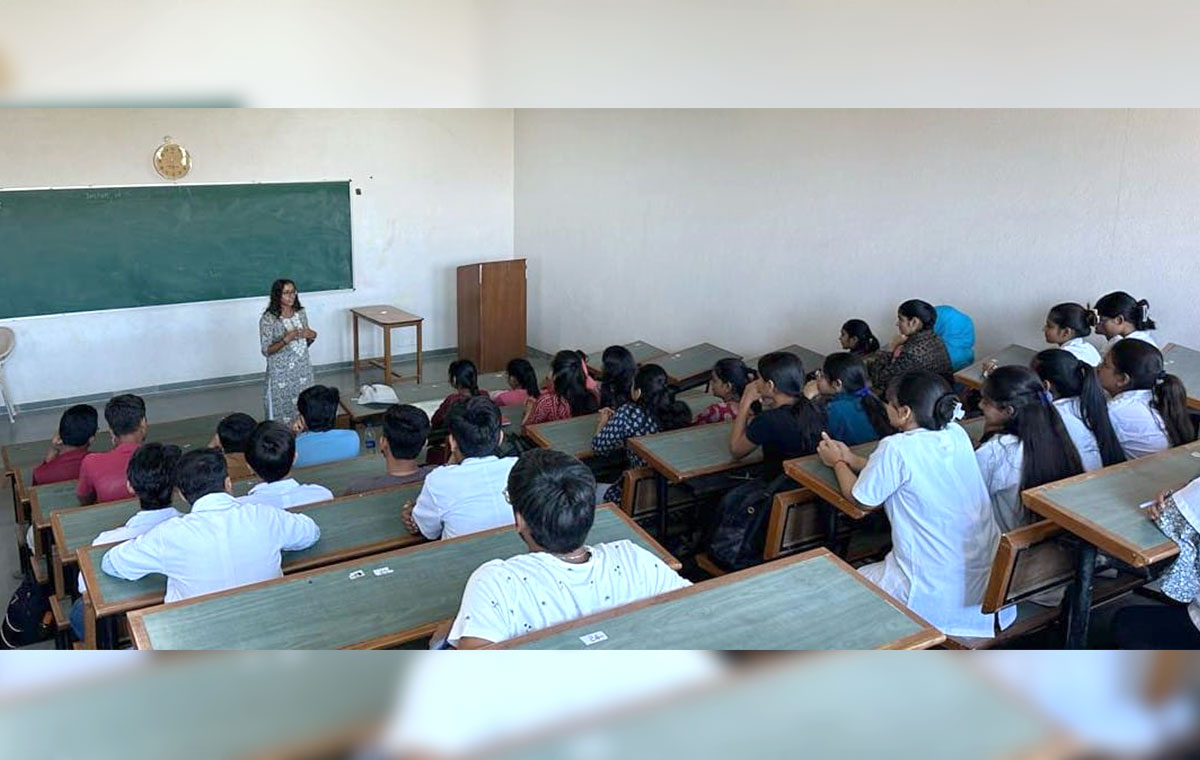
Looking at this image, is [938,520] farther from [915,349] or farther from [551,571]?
[915,349]

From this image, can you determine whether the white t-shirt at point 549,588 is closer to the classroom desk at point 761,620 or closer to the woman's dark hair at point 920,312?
the classroom desk at point 761,620

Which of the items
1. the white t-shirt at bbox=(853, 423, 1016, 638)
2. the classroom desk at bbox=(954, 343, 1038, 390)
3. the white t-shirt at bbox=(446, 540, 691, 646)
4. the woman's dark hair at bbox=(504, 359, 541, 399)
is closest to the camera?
the white t-shirt at bbox=(446, 540, 691, 646)

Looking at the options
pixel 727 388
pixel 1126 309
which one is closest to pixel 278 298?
pixel 727 388

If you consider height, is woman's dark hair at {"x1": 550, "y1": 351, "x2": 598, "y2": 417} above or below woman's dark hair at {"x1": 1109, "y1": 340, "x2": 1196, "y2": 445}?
below

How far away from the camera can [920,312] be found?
490 centimetres

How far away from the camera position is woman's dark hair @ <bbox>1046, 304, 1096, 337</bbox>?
4367 mm

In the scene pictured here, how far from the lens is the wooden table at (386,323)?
748 cm

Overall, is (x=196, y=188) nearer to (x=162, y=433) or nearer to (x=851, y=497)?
(x=162, y=433)

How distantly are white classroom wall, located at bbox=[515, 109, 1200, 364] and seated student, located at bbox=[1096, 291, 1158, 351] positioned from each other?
0.39 meters

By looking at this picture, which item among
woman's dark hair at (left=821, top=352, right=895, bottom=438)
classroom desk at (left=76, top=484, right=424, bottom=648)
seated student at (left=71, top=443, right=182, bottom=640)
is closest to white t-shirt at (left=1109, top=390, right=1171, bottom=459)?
woman's dark hair at (left=821, top=352, right=895, bottom=438)

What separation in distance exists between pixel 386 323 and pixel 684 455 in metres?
4.21

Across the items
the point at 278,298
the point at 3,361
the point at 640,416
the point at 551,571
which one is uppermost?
the point at 278,298

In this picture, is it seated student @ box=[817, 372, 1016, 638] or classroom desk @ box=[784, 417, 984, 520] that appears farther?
classroom desk @ box=[784, 417, 984, 520]

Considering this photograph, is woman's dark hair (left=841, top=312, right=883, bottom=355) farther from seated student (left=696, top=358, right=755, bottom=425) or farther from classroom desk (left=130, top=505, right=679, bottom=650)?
classroom desk (left=130, top=505, right=679, bottom=650)
